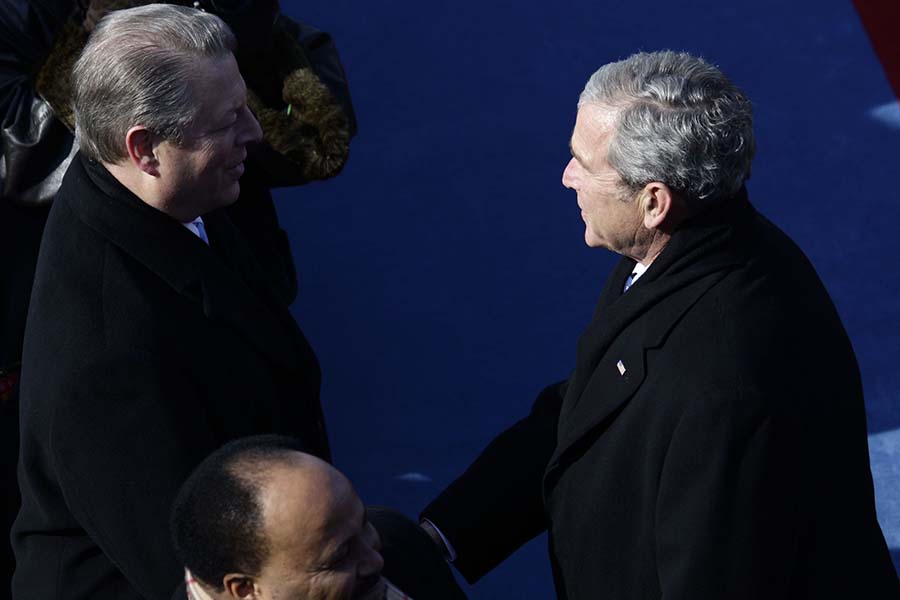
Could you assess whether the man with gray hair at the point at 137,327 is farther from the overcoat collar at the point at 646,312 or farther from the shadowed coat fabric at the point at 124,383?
the overcoat collar at the point at 646,312

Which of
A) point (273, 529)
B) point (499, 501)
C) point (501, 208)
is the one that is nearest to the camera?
point (273, 529)

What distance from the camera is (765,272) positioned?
2449mm

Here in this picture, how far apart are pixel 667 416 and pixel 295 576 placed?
0.79 m

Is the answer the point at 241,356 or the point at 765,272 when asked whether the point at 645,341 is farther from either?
the point at 241,356

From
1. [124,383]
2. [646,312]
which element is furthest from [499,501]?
[124,383]

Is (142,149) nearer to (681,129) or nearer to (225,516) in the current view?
(225,516)

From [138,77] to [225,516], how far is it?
85 centimetres

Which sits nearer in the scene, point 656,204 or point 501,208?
point 656,204

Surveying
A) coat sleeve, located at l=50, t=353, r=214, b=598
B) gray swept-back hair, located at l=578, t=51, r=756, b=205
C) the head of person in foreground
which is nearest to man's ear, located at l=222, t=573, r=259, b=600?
the head of person in foreground

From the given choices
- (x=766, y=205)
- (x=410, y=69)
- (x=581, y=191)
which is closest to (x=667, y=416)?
(x=581, y=191)

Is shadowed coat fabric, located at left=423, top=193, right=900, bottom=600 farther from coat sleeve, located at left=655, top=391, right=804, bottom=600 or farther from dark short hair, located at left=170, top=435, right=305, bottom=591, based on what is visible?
dark short hair, located at left=170, top=435, right=305, bottom=591

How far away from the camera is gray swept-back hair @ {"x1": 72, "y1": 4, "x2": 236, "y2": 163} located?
2.36m

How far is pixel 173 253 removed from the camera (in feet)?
8.02

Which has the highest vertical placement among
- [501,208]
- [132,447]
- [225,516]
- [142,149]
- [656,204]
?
[656,204]
